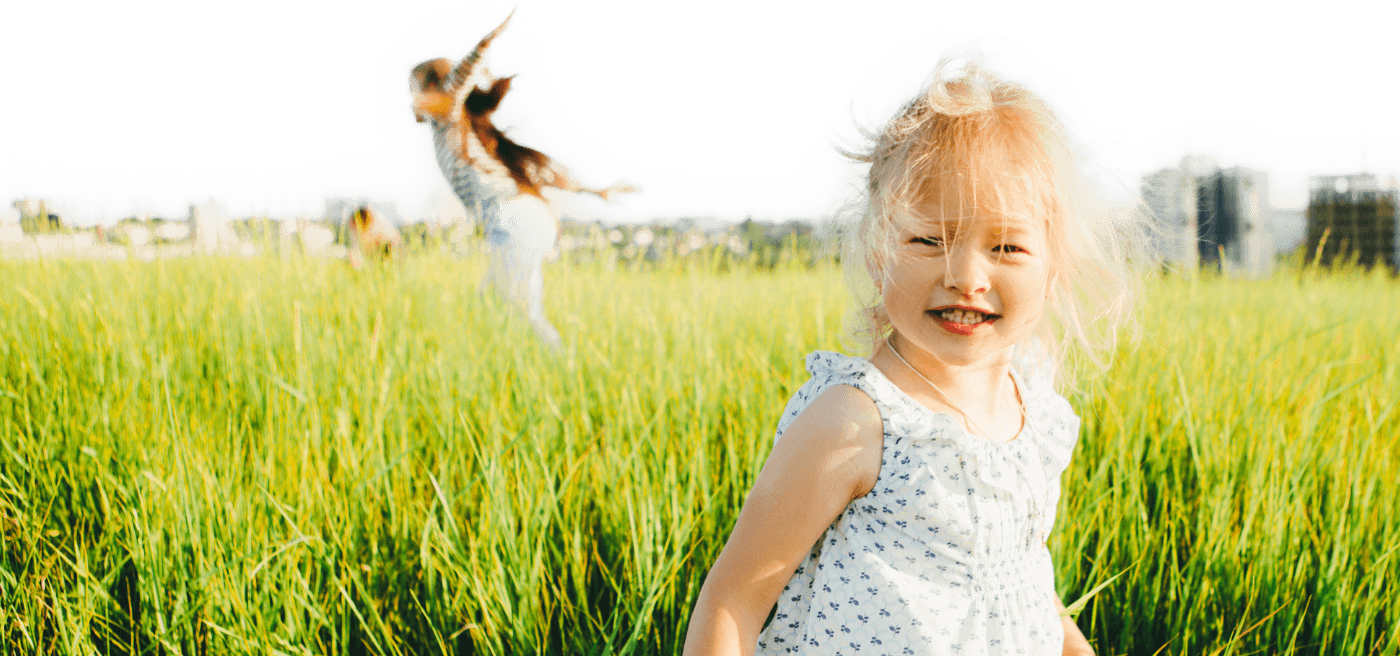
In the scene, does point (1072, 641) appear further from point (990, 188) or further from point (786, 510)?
point (990, 188)

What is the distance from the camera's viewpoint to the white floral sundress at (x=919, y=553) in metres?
0.75

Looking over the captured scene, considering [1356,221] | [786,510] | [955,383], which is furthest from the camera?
[1356,221]

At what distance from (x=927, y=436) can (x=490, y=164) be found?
2662 millimetres

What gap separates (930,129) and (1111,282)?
316 mm

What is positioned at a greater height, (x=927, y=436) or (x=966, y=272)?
(x=966, y=272)

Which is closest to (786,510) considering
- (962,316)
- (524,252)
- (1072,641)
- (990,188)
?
(962,316)

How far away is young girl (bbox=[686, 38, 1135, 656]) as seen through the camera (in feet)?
2.38

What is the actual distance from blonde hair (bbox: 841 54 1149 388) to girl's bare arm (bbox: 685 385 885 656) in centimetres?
17

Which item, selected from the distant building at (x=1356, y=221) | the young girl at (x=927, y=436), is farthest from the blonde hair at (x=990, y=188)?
the distant building at (x=1356, y=221)

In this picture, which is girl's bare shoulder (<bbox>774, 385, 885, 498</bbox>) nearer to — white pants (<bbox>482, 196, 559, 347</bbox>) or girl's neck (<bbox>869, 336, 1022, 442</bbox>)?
girl's neck (<bbox>869, 336, 1022, 442</bbox>)

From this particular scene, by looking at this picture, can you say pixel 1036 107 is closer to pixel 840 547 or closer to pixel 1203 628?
pixel 840 547

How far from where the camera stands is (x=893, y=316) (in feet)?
2.52

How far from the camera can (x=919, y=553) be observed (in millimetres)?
765

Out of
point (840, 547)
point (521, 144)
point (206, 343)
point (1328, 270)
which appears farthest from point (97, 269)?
point (1328, 270)
